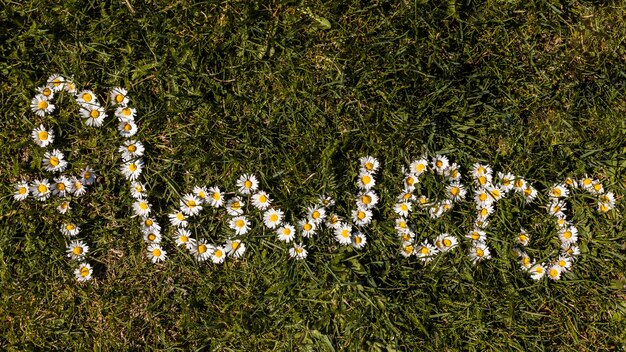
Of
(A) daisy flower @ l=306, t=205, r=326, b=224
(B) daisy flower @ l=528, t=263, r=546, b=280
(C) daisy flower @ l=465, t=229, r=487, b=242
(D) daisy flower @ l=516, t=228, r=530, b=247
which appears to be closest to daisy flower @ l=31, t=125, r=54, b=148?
(A) daisy flower @ l=306, t=205, r=326, b=224

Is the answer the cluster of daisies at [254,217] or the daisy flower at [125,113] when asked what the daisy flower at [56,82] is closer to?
the daisy flower at [125,113]

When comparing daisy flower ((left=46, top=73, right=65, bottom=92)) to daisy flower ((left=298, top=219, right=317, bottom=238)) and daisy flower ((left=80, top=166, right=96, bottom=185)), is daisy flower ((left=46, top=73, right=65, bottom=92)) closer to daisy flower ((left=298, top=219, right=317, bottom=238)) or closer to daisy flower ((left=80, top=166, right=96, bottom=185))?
daisy flower ((left=80, top=166, right=96, bottom=185))

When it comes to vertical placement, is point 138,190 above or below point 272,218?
below

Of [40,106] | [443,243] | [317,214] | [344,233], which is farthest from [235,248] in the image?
[40,106]

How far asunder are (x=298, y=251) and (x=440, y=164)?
0.84 meters

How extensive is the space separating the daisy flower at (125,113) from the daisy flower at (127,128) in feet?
0.07

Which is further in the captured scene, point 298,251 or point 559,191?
point 559,191

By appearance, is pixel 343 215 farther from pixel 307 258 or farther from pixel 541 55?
pixel 541 55

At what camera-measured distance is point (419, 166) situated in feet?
8.54

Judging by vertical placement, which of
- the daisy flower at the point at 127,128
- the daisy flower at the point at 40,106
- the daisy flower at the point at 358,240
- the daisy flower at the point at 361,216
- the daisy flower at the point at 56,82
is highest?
the daisy flower at the point at 361,216

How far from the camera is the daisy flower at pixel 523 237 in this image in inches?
103

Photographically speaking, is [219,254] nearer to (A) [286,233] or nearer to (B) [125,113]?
(A) [286,233]

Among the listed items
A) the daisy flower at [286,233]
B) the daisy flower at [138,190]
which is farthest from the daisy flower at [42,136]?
the daisy flower at [286,233]

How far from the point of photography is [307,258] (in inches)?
102
